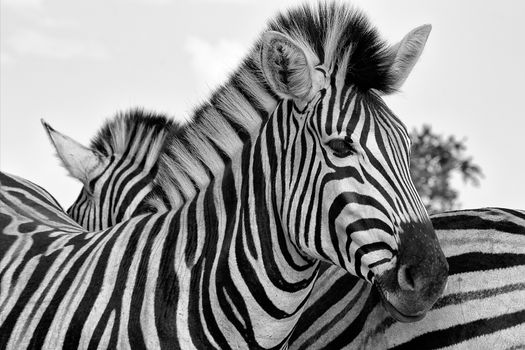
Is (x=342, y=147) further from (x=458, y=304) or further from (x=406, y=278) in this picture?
(x=458, y=304)

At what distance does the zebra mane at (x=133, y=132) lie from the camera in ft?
26.7

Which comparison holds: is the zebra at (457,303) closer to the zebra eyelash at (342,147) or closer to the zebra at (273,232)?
the zebra at (273,232)

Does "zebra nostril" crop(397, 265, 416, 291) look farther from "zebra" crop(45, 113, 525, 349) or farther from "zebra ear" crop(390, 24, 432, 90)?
"zebra ear" crop(390, 24, 432, 90)

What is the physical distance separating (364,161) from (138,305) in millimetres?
1483

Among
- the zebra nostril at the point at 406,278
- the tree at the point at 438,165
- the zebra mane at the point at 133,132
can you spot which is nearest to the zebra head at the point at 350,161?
the zebra nostril at the point at 406,278

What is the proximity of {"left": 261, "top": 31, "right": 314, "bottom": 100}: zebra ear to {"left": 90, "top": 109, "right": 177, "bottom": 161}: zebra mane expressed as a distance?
380 centimetres

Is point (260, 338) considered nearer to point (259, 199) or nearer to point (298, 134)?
point (259, 199)

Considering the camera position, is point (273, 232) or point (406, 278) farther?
point (273, 232)

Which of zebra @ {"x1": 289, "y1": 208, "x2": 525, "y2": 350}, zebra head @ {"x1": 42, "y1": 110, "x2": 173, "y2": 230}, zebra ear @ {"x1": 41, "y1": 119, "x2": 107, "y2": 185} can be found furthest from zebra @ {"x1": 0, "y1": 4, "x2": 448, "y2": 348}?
zebra ear @ {"x1": 41, "y1": 119, "x2": 107, "y2": 185}

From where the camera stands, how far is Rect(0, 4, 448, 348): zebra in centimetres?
394

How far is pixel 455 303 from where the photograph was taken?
4543 millimetres

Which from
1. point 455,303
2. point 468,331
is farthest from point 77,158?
point 468,331

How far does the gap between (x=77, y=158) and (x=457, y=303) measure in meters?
4.83

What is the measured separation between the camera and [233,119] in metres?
4.75
